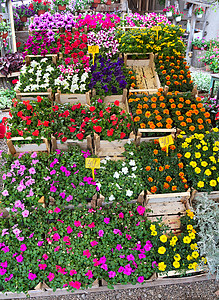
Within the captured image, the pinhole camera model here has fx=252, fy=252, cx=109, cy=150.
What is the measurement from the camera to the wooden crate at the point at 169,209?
275cm

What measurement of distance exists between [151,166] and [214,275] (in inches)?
49.8

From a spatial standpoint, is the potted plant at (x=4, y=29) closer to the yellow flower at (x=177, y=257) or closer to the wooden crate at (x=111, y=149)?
the wooden crate at (x=111, y=149)

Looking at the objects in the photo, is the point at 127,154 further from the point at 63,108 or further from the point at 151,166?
the point at 63,108

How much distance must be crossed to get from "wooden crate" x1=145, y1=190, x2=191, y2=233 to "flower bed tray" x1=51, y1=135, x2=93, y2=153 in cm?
96

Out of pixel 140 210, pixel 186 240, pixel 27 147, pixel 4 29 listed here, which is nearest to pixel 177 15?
pixel 4 29

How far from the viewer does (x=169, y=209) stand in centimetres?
281

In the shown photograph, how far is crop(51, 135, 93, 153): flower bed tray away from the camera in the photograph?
296 centimetres

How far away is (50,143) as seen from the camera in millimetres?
3115

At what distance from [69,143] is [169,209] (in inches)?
54.3

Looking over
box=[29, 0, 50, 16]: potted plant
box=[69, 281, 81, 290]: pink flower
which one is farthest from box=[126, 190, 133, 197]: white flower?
box=[29, 0, 50, 16]: potted plant

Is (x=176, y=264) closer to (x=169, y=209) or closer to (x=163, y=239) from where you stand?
(x=163, y=239)

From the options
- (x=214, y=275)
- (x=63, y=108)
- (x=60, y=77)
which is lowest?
(x=214, y=275)

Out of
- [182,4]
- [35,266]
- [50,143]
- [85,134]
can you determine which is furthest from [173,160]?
[182,4]

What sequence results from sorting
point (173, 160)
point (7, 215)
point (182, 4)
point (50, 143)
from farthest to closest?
point (182, 4), point (50, 143), point (173, 160), point (7, 215)
